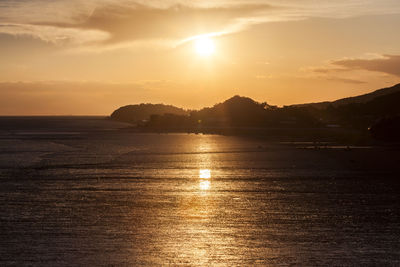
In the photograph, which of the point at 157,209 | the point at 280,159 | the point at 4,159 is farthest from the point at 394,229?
the point at 4,159

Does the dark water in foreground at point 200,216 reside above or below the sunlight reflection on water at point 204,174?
below

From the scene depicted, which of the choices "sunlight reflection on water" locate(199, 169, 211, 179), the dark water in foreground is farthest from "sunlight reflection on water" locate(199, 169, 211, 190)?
the dark water in foreground

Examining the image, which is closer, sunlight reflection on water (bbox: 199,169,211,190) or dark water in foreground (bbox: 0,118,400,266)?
dark water in foreground (bbox: 0,118,400,266)

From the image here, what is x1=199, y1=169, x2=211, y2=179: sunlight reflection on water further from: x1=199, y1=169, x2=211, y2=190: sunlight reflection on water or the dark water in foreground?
the dark water in foreground

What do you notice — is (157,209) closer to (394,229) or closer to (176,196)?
(176,196)

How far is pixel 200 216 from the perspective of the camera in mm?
38031

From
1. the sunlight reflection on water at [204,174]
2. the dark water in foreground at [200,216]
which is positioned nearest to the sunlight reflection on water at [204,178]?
the sunlight reflection on water at [204,174]

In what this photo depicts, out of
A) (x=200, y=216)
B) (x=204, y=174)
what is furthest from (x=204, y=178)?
(x=200, y=216)

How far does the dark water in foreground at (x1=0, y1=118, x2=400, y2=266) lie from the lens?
28.0 meters

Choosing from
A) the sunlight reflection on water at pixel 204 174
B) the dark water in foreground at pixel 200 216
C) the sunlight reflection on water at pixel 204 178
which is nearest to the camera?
the dark water in foreground at pixel 200 216

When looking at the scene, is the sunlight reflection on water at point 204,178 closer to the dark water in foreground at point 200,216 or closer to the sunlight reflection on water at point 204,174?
the sunlight reflection on water at point 204,174

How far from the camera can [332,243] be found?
3023 centimetres

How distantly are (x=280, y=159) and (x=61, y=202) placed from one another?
1981 inches

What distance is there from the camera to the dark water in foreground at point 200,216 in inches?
1101
